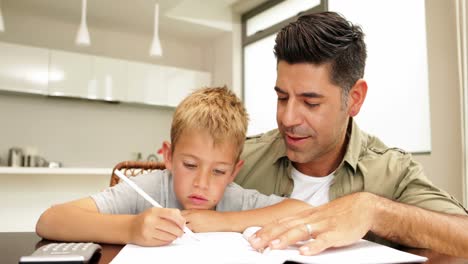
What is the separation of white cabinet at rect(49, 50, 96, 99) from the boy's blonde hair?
3642 millimetres

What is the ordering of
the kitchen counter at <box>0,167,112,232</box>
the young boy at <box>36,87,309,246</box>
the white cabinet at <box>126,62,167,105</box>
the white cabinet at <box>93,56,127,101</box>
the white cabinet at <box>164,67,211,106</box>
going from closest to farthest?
the young boy at <box>36,87,309,246</box> → the kitchen counter at <box>0,167,112,232</box> → the white cabinet at <box>93,56,127,101</box> → the white cabinet at <box>126,62,167,105</box> → the white cabinet at <box>164,67,211,106</box>

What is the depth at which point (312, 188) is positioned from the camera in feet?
4.83

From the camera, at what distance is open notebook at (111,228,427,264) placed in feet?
2.07

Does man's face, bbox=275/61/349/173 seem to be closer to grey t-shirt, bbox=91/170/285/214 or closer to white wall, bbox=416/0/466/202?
grey t-shirt, bbox=91/170/285/214

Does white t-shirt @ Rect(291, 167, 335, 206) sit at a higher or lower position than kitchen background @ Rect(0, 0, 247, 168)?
lower

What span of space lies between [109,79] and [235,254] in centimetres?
434

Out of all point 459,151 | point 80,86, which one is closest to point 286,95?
point 459,151

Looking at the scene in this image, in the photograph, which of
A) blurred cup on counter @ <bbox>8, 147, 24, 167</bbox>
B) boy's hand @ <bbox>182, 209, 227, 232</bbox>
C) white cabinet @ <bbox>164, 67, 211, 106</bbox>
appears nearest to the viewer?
boy's hand @ <bbox>182, 209, 227, 232</bbox>

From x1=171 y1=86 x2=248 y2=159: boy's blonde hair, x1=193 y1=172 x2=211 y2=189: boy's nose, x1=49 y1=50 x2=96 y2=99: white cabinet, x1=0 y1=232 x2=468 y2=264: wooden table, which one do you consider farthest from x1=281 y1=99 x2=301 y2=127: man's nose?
x1=49 y1=50 x2=96 y2=99: white cabinet

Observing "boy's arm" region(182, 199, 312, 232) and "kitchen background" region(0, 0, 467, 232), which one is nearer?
"boy's arm" region(182, 199, 312, 232)

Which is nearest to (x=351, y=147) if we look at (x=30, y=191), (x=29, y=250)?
(x=29, y=250)

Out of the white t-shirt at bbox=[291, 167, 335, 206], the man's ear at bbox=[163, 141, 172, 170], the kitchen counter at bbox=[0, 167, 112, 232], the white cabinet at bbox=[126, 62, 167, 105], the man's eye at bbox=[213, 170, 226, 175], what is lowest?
the kitchen counter at bbox=[0, 167, 112, 232]

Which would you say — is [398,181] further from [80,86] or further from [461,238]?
[80,86]

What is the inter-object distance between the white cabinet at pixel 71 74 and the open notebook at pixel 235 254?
407cm
